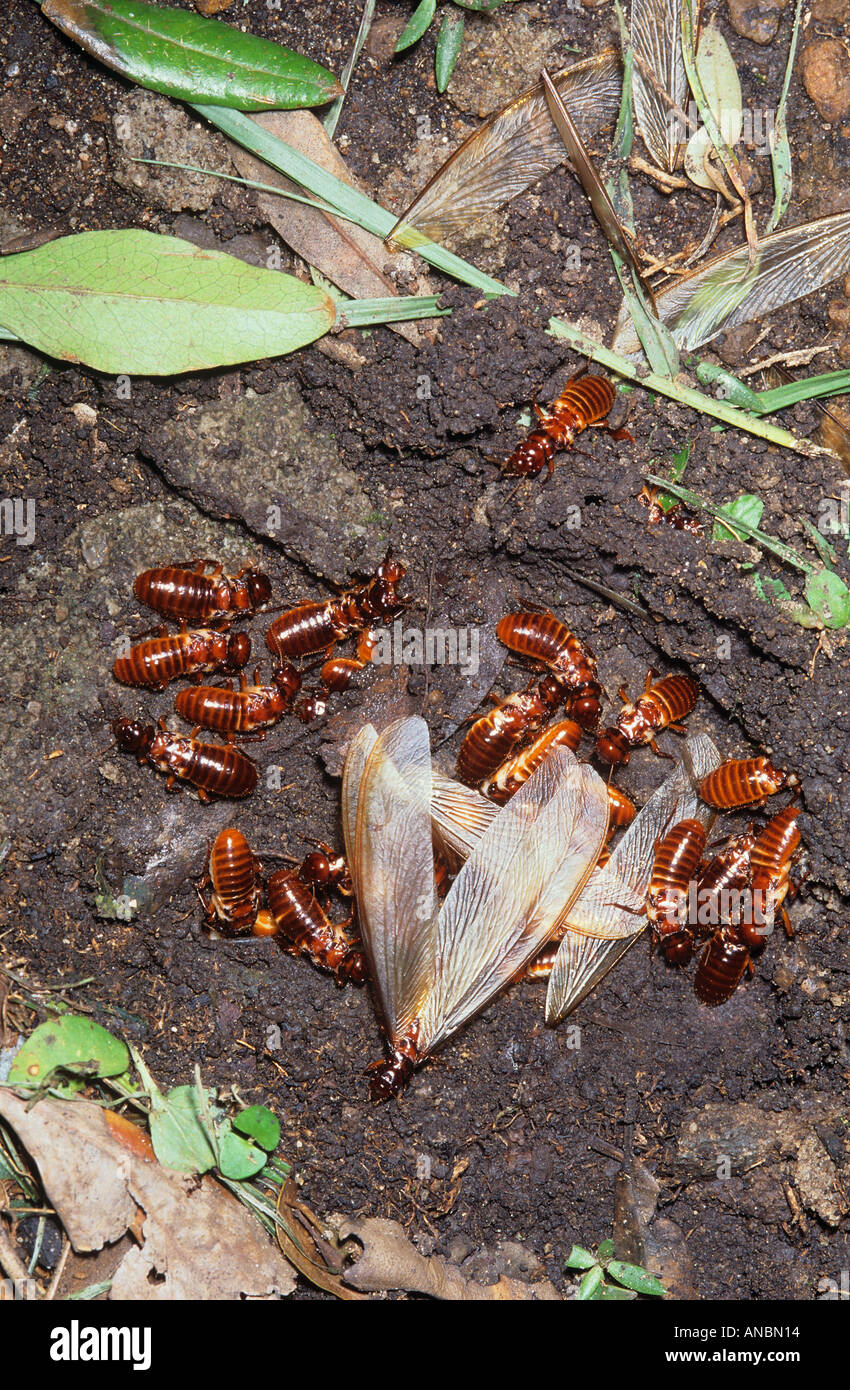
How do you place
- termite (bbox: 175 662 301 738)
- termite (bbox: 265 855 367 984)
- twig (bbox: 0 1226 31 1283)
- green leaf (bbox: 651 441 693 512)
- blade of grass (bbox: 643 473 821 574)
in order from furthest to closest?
termite (bbox: 175 662 301 738)
termite (bbox: 265 855 367 984)
green leaf (bbox: 651 441 693 512)
blade of grass (bbox: 643 473 821 574)
twig (bbox: 0 1226 31 1283)

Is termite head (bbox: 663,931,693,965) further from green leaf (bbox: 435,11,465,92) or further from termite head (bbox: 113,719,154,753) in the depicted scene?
green leaf (bbox: 435,11,465,92)

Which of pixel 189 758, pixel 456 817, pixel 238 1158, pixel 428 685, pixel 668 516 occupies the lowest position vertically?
pixel 238 1158

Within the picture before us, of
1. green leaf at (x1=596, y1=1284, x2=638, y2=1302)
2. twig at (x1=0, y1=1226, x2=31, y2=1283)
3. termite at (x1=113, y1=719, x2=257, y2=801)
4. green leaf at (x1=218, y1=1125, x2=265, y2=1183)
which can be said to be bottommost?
green leaf at (x1=596, y1=1284, x2=638, y2=1302)

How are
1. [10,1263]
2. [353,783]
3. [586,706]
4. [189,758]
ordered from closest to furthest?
[10,1263] < [353,783] < [189,758] < [586,706]

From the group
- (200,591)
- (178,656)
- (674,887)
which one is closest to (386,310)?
(200,591)

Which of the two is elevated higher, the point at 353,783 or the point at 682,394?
the point at 682,394

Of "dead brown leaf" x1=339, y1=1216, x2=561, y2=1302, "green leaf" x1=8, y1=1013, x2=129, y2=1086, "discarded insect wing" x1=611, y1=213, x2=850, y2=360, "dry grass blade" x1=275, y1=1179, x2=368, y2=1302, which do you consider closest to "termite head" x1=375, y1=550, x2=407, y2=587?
"discarded insect wing" x1=611, y1=213, x2=850, y2=360

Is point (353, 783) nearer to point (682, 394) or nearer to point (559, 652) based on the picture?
point (559, 652)
